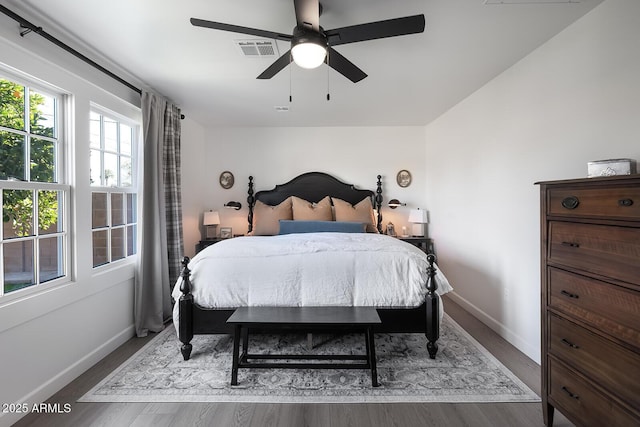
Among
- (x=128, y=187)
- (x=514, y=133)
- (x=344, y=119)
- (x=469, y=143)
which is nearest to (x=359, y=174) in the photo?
(x=344, y=119)

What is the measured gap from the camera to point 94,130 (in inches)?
97.5

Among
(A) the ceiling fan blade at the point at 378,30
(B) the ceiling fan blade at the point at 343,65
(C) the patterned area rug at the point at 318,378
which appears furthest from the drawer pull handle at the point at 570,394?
(B) the ceiling fan blade at the point at 343,65

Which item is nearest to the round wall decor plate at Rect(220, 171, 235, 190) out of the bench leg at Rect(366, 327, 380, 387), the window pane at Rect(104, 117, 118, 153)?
the window pane at Rect(104, 117, 118, 153)

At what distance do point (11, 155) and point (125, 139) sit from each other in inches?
45.0

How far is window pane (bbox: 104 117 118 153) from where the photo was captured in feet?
8.54

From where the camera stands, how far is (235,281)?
2303 mm

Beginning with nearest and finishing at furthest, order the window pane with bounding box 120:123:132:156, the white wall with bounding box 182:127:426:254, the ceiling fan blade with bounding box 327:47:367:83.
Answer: the ceiling fan blade with bounding box 327:47:367:83
the window pane with bounding box 120:123:132:156
the white wall with bounding box 182:127:426:254

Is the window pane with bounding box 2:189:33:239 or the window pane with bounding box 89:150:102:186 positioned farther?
the window pane with bounding box 89:150:102:186

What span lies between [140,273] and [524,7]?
12.2ft

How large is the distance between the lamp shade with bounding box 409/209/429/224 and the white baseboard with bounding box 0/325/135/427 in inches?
146

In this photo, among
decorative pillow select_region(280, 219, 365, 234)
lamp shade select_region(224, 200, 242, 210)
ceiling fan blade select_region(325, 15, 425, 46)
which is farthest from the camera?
lamp shade select_region(224, 200, 242, 210)

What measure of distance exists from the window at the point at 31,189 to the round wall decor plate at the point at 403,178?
404 cm

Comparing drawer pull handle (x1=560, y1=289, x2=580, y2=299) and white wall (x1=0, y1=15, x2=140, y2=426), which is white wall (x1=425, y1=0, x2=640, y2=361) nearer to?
drawer pull handle (x1=560, y1=289, x2=580, y2=299)

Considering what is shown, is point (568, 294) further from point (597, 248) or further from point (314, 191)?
Result: point (314, 191)
